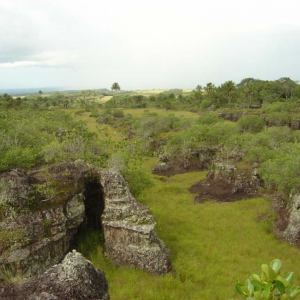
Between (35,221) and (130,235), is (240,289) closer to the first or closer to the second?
(130,235)

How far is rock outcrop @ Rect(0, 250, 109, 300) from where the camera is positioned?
7.23 metres

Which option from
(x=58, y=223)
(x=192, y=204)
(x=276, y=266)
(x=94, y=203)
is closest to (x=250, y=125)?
(x=192, y=204)

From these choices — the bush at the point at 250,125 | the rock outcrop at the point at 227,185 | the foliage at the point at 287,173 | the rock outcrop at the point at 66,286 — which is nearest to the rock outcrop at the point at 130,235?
the rock outcrop at the point at 66,286

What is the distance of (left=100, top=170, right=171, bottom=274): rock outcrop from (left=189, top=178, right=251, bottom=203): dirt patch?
13731mm

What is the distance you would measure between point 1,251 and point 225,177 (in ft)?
79.1

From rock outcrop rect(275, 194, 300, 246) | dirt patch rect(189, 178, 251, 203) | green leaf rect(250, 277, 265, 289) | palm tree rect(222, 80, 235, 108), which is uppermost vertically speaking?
palm tree rect(222, 80, 235, 108)

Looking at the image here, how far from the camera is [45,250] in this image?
43.3 ft

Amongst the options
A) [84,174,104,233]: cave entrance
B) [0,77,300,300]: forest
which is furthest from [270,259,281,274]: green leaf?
[84,174,104,233]: cave entrance

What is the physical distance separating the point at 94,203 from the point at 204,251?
25.0 feet

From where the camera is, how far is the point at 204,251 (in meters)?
17.2

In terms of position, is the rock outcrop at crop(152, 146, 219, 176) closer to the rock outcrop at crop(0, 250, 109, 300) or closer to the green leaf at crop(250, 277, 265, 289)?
the rock outcrop at crop(0, 250, 109, 300)

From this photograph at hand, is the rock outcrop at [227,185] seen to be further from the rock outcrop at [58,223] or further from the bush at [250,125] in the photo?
the bush at [250,125]

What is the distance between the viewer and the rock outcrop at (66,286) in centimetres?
723

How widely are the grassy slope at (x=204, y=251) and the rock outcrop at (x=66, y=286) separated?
5066 mm
